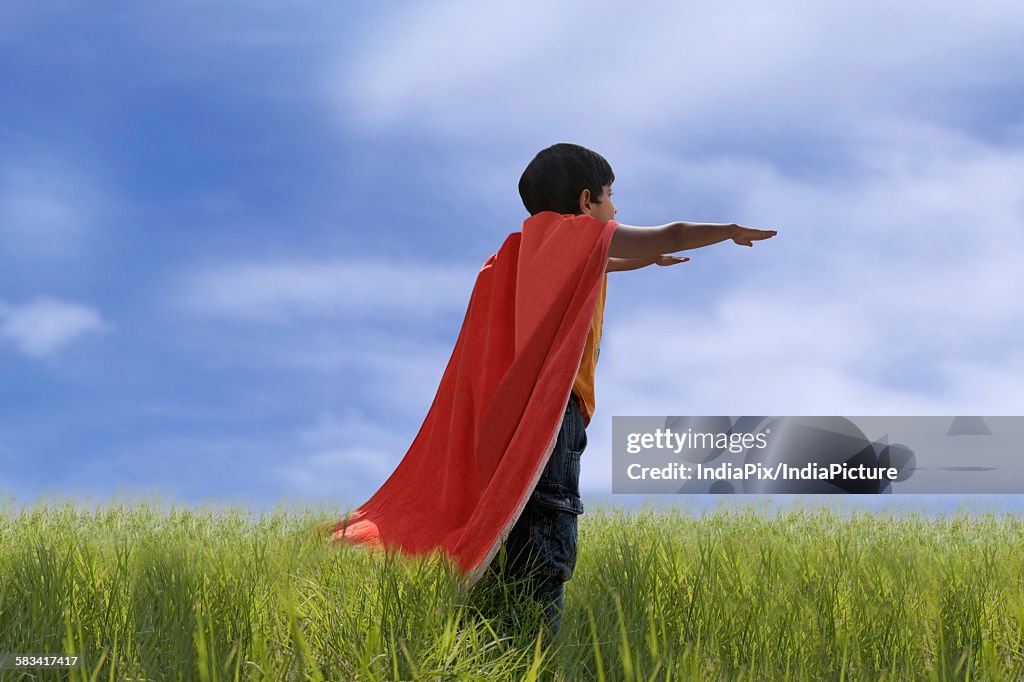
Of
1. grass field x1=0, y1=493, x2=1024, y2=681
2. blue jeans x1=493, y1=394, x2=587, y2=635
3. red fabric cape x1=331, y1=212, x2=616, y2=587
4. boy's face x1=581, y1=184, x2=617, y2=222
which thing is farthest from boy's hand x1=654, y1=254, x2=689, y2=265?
grass field x1=0, y1=493, x2=1024, y2=681

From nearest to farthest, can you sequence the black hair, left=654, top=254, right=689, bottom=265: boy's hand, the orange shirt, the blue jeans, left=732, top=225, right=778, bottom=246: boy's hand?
left=732, top=225, right=778, bottom=246: boy's hand
the blue jeans
the orange shirt
the black hair
left=654, top=254, right=689, bottom=265: boy's hand

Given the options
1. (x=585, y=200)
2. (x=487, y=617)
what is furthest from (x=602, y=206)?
(x=487, y=617)

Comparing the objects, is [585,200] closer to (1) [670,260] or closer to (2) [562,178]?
(2) [562,178]

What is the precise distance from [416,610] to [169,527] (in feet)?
11.3

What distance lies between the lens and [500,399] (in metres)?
2.73

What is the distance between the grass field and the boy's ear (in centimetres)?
117

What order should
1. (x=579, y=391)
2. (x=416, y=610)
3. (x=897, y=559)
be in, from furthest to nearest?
1. (x=897, y=559)
2. (x=579, y=391)
3. (x=416, y=610)

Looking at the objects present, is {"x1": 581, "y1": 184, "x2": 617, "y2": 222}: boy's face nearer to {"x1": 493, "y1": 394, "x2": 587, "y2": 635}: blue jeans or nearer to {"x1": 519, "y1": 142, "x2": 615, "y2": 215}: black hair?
{"x1": 519, "y1": 142, "x2": 615, "y2": 215}: black hair

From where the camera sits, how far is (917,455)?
758cm

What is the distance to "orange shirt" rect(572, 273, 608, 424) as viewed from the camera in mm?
2760

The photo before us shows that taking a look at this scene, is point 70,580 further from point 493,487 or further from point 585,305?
point 585,305

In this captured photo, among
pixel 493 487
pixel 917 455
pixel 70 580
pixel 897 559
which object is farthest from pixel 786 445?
pixel 70 580

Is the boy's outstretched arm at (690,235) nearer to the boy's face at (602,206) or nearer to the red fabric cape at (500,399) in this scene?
the red fabric cape at (500,399)

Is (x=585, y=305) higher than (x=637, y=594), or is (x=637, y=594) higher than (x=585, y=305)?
(x=585, y=305)
